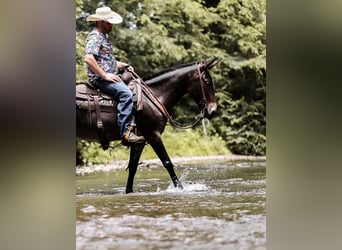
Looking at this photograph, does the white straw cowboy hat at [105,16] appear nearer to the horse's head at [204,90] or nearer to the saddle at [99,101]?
the saddle at [99,101]

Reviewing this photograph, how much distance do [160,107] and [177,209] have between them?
1.00 m

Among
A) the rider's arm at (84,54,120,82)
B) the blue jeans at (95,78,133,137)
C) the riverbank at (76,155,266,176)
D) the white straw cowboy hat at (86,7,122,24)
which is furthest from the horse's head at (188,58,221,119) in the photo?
the white straw cowboy hat at (86,7,122,24)

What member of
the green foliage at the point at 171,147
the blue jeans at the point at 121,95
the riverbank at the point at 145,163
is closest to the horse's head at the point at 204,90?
the green foliage at the point at 171,147

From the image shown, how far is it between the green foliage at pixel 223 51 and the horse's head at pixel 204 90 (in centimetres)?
6

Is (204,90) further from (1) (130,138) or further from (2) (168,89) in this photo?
(1) (130,138)

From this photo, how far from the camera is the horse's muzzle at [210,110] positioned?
4.90 metres

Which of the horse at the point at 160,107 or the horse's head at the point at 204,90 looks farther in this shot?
the horse's head at the point at 204,90

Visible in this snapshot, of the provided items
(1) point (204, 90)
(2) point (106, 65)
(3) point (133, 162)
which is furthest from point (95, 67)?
(1) point (204, 90)

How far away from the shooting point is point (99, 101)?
4688mm

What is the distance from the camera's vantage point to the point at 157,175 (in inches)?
189

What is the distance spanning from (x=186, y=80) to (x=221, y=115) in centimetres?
49
